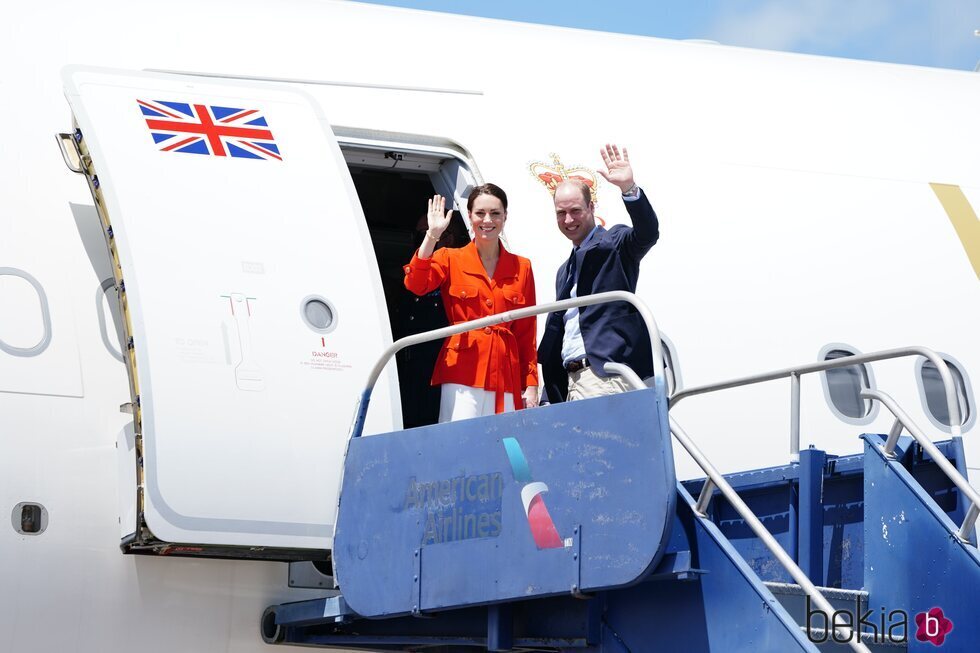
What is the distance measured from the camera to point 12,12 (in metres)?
6.94

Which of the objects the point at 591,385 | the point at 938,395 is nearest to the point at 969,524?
the point at 591,385

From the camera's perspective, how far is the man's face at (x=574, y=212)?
20.7 feet

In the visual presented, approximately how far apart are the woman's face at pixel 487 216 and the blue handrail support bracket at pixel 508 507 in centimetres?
123

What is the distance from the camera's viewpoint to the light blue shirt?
20.1ft

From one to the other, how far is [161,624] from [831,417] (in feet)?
12.6

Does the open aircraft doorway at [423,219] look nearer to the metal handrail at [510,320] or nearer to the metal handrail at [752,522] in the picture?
the metal handrail at [510,320]

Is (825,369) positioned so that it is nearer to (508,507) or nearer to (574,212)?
(574,212)

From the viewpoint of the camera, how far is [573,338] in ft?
20.3

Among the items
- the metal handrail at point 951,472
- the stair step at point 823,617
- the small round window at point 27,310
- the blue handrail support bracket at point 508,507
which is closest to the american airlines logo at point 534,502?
the blue handrail support bracket at point 508,507

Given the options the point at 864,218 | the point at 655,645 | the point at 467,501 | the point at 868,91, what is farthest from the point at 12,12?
the point at 868,91

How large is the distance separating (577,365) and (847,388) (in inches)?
90.4

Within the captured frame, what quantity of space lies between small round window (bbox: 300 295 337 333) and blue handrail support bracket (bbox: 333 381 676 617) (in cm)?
70

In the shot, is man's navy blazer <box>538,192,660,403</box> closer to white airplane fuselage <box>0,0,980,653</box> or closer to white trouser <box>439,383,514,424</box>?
white trouser <box>439,383,514,424</box>

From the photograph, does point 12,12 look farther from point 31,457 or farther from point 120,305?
point 31,457
